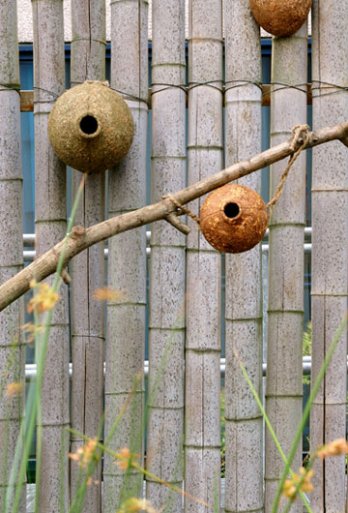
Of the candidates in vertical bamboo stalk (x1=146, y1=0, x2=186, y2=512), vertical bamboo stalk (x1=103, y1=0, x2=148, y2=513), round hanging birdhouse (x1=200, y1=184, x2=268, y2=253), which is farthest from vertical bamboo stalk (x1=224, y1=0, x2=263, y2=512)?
round hanging birdhouse (x1=200, y1=184, x2=268, y2=253)

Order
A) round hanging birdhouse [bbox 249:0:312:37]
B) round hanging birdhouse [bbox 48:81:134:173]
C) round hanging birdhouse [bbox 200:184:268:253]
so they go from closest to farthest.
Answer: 1. round hanging birdhouse [bbox 200:184:268:253]
2. round hanging birdhouse [bbox 48:81:134:173]
3. round hanging birdhouse [bbox 249:0:312:37]

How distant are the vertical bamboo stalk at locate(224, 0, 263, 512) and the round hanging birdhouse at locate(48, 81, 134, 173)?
310 millimetres

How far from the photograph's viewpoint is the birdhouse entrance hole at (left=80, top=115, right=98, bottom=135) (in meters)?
2.53

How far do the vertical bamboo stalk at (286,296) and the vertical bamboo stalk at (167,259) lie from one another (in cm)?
24

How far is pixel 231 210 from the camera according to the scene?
2100 mm

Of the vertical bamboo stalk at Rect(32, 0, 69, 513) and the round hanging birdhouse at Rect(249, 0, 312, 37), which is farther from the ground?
the round hanging birdhouse at Rect(249, 0, 312, 37)

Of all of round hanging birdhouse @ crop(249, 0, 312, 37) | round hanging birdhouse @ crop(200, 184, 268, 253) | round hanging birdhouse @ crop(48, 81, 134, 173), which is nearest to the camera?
round hanging birdhouse @ crop(200, 184, 268, 253)

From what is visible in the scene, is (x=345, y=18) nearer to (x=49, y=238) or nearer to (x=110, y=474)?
(x=49, y=238)

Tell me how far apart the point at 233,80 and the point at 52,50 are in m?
0.49

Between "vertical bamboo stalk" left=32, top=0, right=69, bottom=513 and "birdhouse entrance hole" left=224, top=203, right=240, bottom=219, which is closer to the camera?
"birdhouse entrance hole" left=224, top=203, right=240, bottom=219

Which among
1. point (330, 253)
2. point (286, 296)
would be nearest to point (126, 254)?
point (286, 296)

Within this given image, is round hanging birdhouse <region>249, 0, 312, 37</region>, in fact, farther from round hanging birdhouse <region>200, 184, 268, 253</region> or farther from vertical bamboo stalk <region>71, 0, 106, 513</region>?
round hanging birdhouse <region>200, 184, 268, 253</region>

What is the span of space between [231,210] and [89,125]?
610 mm

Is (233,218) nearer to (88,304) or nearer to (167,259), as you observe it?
(167,259)
